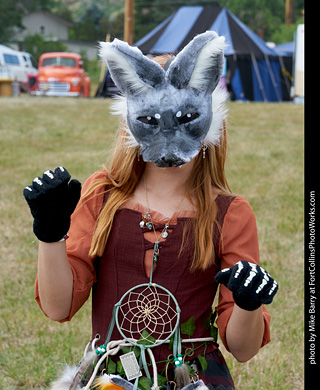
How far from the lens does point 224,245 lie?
64.8 inches

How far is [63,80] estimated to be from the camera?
17688 mm

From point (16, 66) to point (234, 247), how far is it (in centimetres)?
1940

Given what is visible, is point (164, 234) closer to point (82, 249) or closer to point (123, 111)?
point (82, 249)

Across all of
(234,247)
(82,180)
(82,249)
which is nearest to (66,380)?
(82,249)

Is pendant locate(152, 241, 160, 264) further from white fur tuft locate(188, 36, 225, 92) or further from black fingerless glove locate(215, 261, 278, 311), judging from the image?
white fur tuft locate(188, 36, 225, 92)

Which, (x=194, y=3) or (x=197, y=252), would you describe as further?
(x=194, y=3)

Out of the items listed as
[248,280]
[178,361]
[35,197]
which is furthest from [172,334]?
[35,197]

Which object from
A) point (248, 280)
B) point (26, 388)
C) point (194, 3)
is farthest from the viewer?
point (194, 3)

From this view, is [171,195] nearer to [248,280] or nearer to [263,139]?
[248,280]

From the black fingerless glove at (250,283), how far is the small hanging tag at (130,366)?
37cm

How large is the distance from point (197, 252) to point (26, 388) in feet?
4.35

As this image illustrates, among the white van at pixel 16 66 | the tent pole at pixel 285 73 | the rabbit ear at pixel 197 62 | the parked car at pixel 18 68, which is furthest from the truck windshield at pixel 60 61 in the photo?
the rabbit ear at pixel 197 62

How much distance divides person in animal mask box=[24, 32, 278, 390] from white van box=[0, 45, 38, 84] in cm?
1741

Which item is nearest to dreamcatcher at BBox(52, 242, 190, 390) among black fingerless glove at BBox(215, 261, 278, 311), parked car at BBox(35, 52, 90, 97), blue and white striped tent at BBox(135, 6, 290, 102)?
black fingerless glove at BBox(215, 261, 278, 311)
